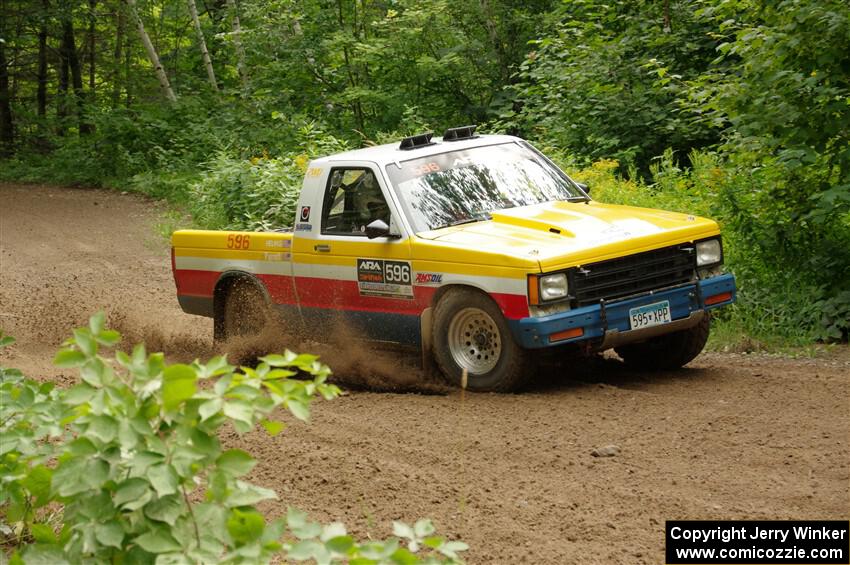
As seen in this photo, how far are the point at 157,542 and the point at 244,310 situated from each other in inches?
273

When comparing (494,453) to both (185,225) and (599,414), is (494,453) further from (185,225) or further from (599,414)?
(185,225)

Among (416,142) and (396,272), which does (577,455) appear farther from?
(416,142)

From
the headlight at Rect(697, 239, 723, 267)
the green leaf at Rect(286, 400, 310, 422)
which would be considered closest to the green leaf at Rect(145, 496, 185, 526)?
the green leaf at Rect(286, 400, 310, 422)

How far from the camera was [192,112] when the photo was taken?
26.9 metres

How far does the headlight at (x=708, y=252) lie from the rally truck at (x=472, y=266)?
11mm

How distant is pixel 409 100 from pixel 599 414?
52.2ft

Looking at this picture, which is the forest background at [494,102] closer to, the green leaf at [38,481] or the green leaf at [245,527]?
the green leaf at [38,481]

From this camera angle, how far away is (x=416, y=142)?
951 centimetres

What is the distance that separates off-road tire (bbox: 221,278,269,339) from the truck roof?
126 cm

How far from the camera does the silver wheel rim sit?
819 centimetres

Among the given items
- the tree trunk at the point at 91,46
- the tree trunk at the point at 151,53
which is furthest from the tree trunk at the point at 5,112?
the tree trunk at the point at 151,53

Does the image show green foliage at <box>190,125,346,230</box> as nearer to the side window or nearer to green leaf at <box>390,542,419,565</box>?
the side window

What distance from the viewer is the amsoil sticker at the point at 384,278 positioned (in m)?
8.64

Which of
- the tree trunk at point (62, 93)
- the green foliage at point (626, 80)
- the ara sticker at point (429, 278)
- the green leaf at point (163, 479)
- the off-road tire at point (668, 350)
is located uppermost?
the tree trunk at point (62, 93)
